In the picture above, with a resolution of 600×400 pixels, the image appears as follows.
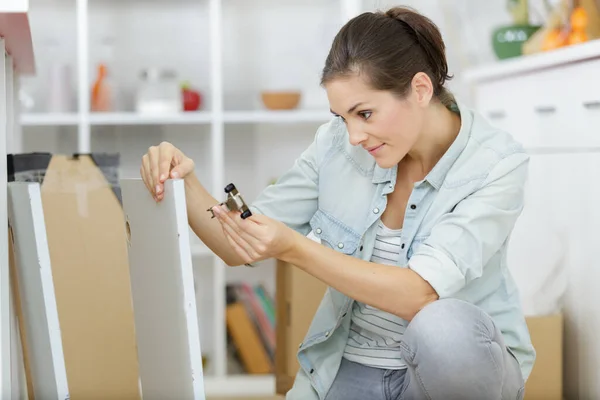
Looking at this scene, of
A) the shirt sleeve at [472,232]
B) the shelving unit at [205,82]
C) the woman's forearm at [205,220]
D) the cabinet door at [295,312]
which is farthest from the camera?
the shelving unit at [205,82]

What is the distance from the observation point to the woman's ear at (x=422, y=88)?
4.74ft

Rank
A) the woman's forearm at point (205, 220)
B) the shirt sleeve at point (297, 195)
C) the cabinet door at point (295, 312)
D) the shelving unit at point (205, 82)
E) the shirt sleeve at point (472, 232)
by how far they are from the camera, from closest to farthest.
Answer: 1. the shirt sleeve at point (472, 232)
2. the woman's forearm at point (205, 220)
3. the shirt sleeve at point (297, 195)
4. the cabinet door at point (295, 312)
5. the shelving unit at point (205, 82)

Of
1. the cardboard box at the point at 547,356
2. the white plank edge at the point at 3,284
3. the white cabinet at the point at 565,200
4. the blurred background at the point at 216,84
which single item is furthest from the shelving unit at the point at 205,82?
the white plank edge at the point at 3,284

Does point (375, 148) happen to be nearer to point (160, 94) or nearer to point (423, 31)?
point (423, 31)

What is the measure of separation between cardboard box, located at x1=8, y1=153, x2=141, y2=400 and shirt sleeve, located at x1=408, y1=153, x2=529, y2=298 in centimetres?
84

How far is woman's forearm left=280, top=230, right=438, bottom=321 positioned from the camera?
1322 mm

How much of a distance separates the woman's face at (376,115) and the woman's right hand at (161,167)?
0.83 ft

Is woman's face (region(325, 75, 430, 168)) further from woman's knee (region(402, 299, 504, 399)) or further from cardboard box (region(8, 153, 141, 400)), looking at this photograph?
cardboard box (region(8, 153, 141, 400))

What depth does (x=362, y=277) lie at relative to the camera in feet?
4.38

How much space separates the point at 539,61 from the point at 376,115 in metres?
0.97

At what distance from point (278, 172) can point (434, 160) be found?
5.78ft

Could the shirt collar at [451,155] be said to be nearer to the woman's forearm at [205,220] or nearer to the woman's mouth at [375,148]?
the woman's mouth at [375,148]

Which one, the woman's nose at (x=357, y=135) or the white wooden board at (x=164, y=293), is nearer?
the white wooden board at (x=164, y=293)

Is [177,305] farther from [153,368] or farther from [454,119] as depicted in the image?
[454,119]
